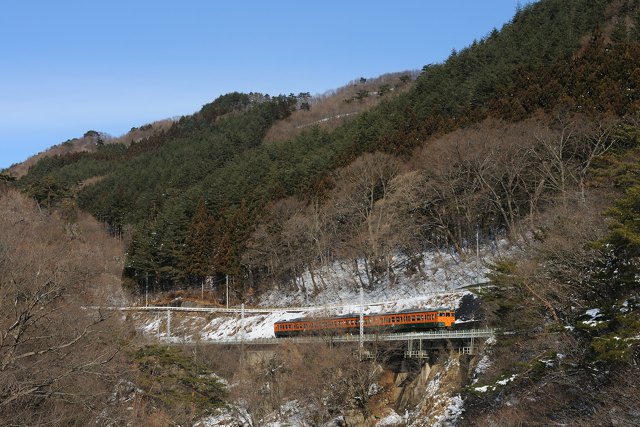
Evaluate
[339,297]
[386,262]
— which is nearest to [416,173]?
[386,262]

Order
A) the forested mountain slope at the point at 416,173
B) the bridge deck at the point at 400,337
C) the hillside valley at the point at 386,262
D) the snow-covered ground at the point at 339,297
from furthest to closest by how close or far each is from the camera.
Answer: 1. the forested mountain slope at the point at 416,173
2. the snow-covered ground at the point at 339,297
3. the bridge deck at the point at 400,337
4. the hillside valley at the point at 386,262

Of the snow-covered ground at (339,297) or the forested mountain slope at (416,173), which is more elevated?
the forested mountain slope at (416,173)

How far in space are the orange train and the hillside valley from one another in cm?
91

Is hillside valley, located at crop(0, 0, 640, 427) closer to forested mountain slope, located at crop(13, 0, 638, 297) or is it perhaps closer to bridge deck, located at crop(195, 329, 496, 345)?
forested mountain slope, located at crop(13, 0, 638, 297)

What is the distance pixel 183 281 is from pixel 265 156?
18141 mm

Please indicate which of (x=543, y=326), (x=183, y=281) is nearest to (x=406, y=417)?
(x=543, y=326)

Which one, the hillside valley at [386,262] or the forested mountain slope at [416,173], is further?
the forested mountain slope at [416,173]

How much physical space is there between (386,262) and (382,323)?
11.3m

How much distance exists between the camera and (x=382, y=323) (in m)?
33.3

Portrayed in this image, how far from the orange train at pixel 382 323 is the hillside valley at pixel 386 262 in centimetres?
91

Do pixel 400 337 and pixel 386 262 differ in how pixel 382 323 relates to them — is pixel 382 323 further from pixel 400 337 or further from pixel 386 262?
pixel 386 262

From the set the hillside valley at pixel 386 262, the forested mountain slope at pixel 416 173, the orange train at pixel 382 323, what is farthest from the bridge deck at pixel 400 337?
the forested mountain slope at pixel 416 173

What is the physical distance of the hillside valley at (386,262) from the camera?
1766 cm

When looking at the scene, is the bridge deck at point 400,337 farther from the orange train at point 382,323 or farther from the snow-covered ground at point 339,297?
the snow-covered ground at point 339,297
